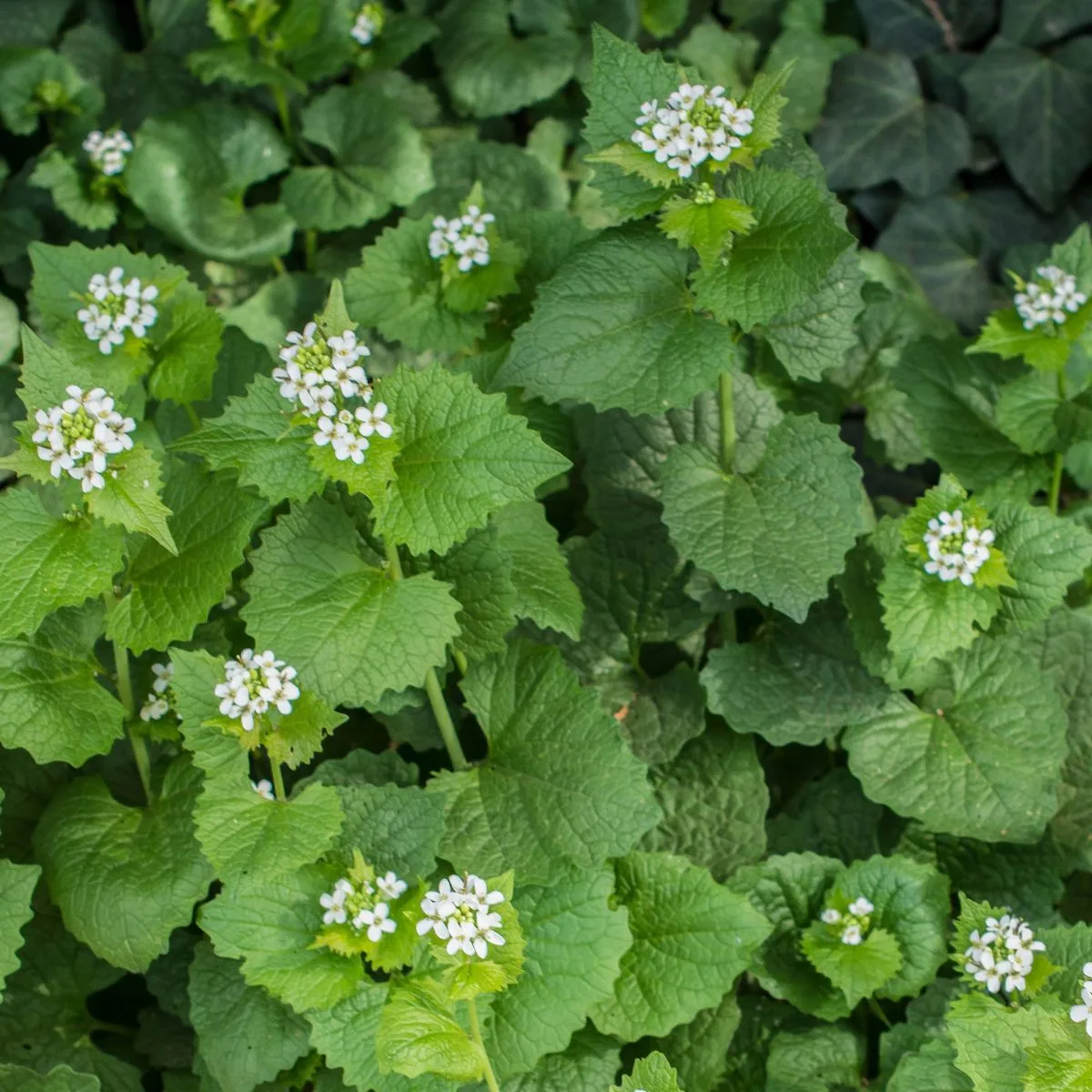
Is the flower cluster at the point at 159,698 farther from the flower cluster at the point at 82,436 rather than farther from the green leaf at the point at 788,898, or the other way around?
the green leaf at the point at 788,898

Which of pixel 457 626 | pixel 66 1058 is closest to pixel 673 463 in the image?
pixel 457 626

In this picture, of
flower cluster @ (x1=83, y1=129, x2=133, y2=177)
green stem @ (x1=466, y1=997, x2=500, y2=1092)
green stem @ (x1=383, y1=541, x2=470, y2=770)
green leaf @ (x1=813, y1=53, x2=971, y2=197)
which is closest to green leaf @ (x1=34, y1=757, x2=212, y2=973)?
green stem @ (x1=383, y1=541, x2=470, y2=770)

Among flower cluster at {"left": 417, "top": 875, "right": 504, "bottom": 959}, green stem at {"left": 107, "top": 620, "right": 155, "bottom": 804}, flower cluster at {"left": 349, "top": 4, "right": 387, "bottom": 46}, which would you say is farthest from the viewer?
flower cluster at {"left": 349, "top": 4, "right": 387, "bottom": 46}

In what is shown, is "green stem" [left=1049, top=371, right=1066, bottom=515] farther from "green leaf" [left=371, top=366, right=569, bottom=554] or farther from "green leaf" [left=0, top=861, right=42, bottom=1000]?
"green leaf" [left=0, top=861, right=42, bottom=1000]

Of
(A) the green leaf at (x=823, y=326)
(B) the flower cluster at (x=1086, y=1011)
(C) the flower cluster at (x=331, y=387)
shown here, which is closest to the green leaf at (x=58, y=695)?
(C) the flower cluster at (x=331, y=387)

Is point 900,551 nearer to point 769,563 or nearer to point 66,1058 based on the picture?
point 769,563

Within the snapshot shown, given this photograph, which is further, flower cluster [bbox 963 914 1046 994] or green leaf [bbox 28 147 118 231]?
green leaf [bbox 28 147 118 231]
